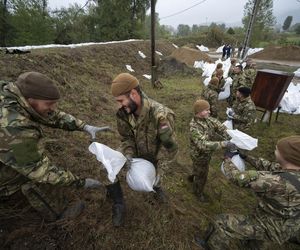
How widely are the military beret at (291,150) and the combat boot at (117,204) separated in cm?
151

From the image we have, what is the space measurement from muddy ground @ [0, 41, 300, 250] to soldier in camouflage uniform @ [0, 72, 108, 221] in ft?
1.03

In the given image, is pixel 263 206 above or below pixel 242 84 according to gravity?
above

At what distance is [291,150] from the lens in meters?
1.74

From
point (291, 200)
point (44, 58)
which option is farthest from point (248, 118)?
point (44, 58)

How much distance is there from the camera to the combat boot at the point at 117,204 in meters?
2.30

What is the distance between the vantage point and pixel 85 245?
212 cm

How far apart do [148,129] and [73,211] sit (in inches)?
43.2

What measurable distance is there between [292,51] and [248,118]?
2043 centimetres

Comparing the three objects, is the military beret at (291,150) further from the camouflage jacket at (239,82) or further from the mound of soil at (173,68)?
the mound of soil at (173,68)

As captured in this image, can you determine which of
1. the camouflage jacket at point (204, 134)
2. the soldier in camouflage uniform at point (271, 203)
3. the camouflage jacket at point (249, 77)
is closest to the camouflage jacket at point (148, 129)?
the camouflage jacket at point (204, 134)

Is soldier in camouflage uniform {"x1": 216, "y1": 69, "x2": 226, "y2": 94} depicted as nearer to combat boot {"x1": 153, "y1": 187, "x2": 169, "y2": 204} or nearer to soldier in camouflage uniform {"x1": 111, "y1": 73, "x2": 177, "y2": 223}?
combat boot {"x1": 153, "y1": 187, "x2": 169, "y2": 204}

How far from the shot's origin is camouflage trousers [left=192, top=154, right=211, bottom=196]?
3.02 metres

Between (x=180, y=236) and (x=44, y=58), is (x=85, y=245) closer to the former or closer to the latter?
(x=180, y=236)

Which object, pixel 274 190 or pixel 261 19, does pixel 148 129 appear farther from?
pixel 261 19
